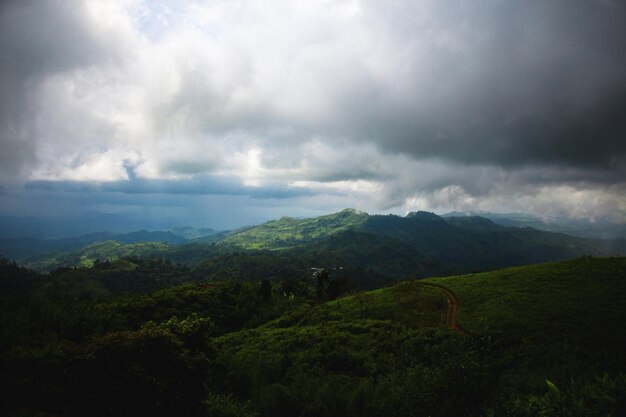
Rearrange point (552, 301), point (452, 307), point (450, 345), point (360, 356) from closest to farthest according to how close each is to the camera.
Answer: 1. point (450, 345)
2. point (360, 356)
3. point (552, 301)
4. point (452, 307)

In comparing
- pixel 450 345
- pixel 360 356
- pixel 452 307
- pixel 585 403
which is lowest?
pixel 360 356

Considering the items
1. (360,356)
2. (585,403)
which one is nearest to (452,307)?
(360,356)

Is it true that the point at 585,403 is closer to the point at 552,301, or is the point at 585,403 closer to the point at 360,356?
the point at 360,356

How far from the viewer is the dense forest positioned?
18.8 metres

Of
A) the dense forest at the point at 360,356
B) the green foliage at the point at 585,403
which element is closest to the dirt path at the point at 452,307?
the dense forest at the point at 360,356

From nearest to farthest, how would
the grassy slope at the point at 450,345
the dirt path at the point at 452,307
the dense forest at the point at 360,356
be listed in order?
1. the dense forest at the point at 360,356
2. the grassy slope at the point at 450,345
3. the dirt path at the point at 452,307

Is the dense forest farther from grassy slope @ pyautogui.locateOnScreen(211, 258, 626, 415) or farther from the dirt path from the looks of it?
the dirt path

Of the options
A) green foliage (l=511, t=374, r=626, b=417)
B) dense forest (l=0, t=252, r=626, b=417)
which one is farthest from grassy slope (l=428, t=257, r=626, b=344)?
green foliage (l=511, t=374, r=626, b=417)

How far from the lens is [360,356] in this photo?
46031mm

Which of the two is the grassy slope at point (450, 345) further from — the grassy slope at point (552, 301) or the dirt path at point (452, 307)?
the dirt path at point (452, 307)

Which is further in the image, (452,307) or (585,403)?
(452,307)

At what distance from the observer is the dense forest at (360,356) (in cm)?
1875

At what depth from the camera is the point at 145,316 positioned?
300 feet

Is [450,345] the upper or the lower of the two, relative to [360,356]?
upper
